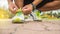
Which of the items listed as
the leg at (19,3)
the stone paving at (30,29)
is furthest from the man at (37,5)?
the stone paving at (30,29)

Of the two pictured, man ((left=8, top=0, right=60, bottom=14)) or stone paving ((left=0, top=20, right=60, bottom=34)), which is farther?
man ((left=8, top=0, right=60, bottom=14))

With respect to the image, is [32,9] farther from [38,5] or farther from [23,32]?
[23,32]

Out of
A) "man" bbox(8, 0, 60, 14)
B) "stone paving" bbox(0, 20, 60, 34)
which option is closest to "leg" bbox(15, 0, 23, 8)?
"man" bbox(8, 0, 60, 14)

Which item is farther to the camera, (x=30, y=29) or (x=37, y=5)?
(x=37, y=5)

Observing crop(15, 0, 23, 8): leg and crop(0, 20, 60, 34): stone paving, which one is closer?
crop(0, 20, 60, 34): stone paving

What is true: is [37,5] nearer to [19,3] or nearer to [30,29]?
[19,3]

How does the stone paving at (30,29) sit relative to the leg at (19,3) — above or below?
below

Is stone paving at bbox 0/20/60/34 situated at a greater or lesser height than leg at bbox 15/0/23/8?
lesser

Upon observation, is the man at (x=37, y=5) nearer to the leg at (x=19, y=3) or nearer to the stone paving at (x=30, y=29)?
the leg at (x=19, y=3)

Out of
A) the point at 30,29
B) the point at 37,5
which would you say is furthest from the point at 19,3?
the point at 30,29

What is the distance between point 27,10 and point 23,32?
412 millimetres

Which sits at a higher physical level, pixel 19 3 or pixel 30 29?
pixel 19 3

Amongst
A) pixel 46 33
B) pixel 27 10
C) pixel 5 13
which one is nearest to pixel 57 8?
pixel 27 10

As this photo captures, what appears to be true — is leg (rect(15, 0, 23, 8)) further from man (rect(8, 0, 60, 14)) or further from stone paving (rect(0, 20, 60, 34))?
stone paving (rect(0, 20, 60, 34))
